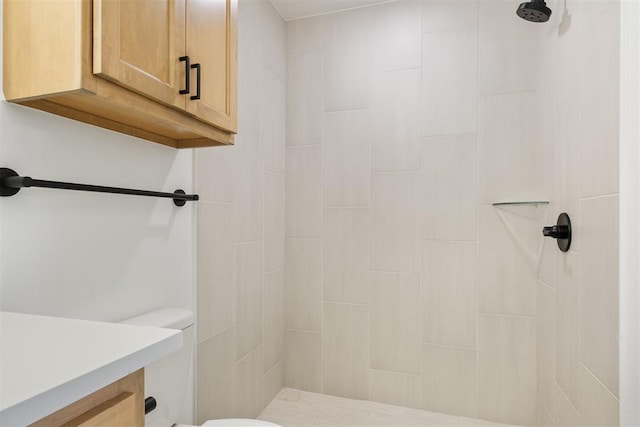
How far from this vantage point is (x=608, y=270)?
1042 mm

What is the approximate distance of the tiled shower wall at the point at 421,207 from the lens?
1.94 metres

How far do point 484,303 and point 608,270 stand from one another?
101 cm

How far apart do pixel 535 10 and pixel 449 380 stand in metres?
1.78

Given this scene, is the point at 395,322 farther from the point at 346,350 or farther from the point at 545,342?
the point at 545,342

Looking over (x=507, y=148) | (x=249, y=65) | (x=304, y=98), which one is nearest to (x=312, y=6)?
(x=304, y=98)

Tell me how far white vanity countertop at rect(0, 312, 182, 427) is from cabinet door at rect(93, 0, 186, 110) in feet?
1.72

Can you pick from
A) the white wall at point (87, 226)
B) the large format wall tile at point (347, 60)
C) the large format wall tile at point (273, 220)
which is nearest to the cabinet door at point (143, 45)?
the white wall at point (87, 226)

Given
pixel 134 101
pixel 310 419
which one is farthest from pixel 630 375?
pixel 310 419

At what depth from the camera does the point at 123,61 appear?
849mm

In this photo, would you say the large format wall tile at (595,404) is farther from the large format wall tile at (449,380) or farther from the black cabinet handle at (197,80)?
the black cabinet handle at (197,80)

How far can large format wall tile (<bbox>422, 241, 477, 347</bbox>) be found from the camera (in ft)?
6.64

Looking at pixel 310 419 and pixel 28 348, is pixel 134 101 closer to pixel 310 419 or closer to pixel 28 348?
pixel 28 348

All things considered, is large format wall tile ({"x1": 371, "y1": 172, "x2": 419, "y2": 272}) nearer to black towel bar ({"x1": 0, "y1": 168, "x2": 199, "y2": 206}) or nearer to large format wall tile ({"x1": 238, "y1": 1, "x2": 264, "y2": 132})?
large format wall tile ({"x1": 238, "y1": 1, "x2": 264, "y2": 132})

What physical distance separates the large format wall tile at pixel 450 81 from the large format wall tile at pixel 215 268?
1197 mm
